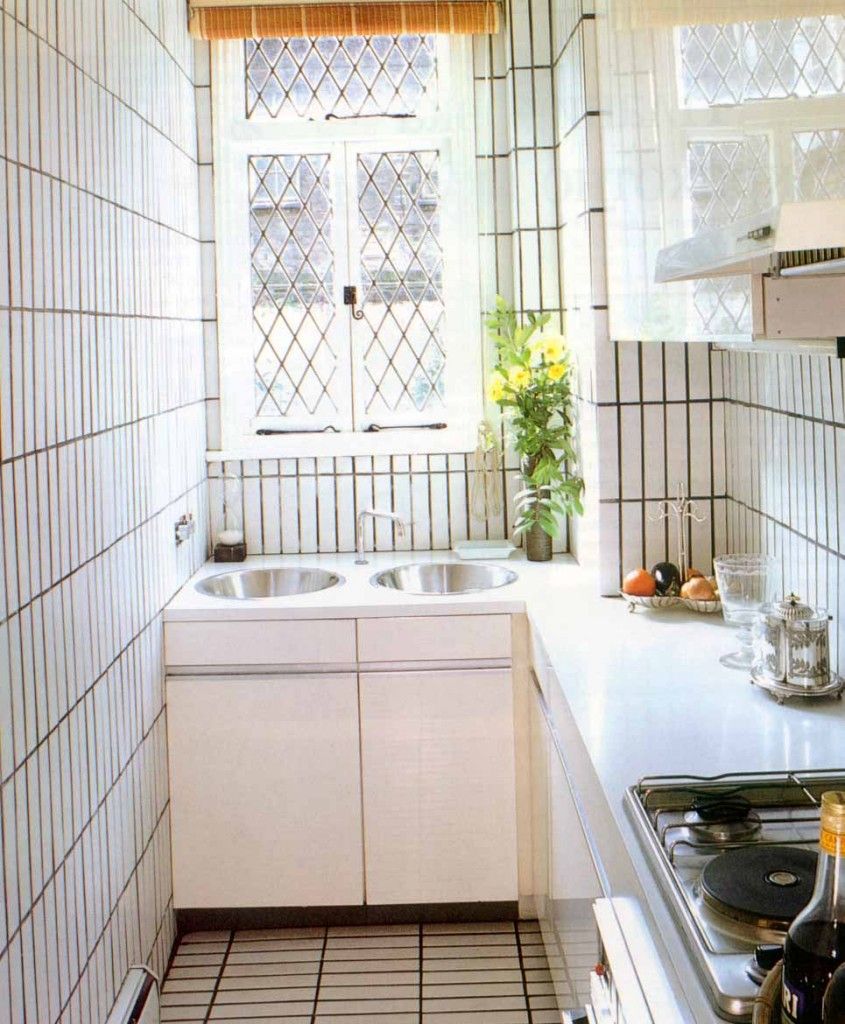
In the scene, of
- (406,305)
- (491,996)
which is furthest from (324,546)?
(491,996)

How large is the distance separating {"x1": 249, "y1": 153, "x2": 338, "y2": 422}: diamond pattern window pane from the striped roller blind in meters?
0.37

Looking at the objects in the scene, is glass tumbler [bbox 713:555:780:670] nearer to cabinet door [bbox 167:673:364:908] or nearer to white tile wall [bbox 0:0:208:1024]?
cabinet door [bbox 167:673:364:908]

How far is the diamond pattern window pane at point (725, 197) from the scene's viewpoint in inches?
67.2

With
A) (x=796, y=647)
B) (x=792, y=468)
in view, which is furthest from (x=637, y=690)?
(x=792, y=468)

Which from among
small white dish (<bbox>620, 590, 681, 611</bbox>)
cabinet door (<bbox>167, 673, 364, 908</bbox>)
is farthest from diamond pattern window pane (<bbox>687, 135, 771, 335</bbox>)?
cabinet door (<bbox>167, 673, 364, 908</bbox>)

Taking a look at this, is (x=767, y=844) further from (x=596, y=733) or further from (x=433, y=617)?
(x=433, y=617)

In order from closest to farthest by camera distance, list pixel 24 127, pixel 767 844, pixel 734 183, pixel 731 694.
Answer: pixel 767 844 → pixel 734 183 → pixel 24 127 → pixel 731 694

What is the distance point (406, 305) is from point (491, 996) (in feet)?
6.77

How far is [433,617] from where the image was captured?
327cm

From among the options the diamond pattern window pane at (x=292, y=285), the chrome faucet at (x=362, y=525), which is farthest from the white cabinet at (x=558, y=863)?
the diamond pattern window pane at (x=292, y=285)

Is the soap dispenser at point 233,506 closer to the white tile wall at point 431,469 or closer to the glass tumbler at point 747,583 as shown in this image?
the white tile wall at point 431,469

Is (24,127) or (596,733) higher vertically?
(24,127)

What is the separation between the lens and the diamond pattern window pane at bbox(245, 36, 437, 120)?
392 cm

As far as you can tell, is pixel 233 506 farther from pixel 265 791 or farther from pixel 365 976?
pixel 365 976
